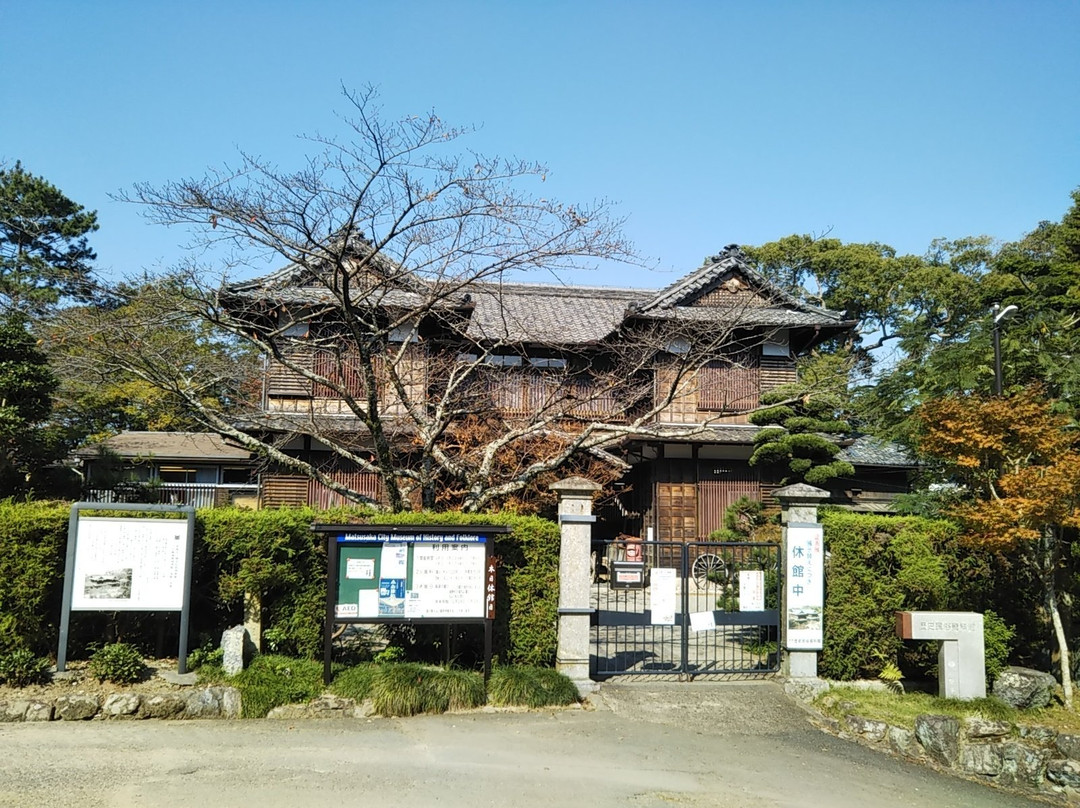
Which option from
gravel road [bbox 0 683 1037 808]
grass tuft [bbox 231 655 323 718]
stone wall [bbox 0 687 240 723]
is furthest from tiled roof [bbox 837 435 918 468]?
stone wall [bbox 0 687 240 723]

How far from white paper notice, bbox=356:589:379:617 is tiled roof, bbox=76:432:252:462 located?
16847mm

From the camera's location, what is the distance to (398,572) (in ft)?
29.1

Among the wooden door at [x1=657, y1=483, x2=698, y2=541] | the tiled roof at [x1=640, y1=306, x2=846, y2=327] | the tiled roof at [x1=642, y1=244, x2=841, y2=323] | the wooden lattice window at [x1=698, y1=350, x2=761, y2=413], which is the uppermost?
the tiled roof at [x1=642, y1=244, x2=841, y2=323]

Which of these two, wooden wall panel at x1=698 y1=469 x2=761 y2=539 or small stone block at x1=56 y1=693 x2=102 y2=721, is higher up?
wooden wall panel at x1=698 y1=469 x2=761 y2=539

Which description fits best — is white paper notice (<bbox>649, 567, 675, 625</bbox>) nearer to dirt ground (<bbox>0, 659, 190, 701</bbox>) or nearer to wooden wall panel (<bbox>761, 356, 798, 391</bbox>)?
dirt ground (<bbox>0, 659, 190, 701</bbox>)

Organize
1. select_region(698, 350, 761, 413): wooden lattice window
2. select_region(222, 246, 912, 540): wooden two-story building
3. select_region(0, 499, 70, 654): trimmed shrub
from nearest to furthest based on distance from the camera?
1. select_region(0, 499, 70, 654): trimmed shrub
2. select_region(222, 246, 912, 540): wooden two-story building
3. select_region(698, 350, 761, 413): wooden lattice window

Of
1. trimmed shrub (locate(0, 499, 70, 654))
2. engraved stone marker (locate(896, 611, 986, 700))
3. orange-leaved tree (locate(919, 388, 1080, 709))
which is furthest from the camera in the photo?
engraved stone marker (locate(896, 611, 986, 700))

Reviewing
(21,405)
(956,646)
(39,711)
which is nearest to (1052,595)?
(956,646)

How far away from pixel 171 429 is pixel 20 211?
36.2 ft

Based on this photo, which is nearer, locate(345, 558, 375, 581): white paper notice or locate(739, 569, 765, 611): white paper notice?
locate(345, 558, 375, 581): white paper notice

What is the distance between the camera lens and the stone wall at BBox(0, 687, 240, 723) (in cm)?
750

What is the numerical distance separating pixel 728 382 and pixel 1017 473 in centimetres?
1284

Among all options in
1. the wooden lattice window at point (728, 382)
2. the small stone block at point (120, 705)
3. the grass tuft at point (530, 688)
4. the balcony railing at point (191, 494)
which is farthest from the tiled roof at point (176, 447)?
the grass tuft at point (530, 688)

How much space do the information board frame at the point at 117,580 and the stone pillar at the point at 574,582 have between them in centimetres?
419
